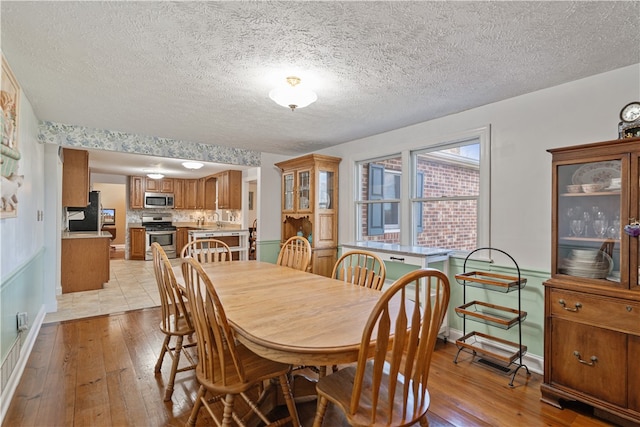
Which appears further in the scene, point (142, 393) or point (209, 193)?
point (209, 193)

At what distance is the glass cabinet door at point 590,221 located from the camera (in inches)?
75.7

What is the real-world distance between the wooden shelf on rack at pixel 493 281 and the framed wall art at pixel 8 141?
3210mm

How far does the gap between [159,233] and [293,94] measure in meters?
6.77

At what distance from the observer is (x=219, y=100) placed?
2699mm

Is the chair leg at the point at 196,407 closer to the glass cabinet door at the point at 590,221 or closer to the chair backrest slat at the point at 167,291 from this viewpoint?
the chair backrest slat at the point at 167,291

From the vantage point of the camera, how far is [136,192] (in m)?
7.75

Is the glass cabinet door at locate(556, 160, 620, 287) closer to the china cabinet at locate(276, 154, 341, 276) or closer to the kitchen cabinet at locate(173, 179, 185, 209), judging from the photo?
the china cabinet at locate(276, 154, 341, 276)

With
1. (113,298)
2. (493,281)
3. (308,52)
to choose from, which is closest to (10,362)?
(113,298)

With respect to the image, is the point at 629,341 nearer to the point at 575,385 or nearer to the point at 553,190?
the point at 575,385

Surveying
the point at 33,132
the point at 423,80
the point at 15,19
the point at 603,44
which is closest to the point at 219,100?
the point at 15,19

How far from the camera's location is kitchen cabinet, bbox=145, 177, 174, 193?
786 cm

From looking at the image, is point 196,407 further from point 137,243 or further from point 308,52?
point 137,243

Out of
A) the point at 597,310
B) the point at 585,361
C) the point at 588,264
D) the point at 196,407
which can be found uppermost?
the point at 588,264

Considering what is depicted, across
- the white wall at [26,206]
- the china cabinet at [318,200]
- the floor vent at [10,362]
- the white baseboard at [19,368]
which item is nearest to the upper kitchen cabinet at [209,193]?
the china cabinet at [318,200]
